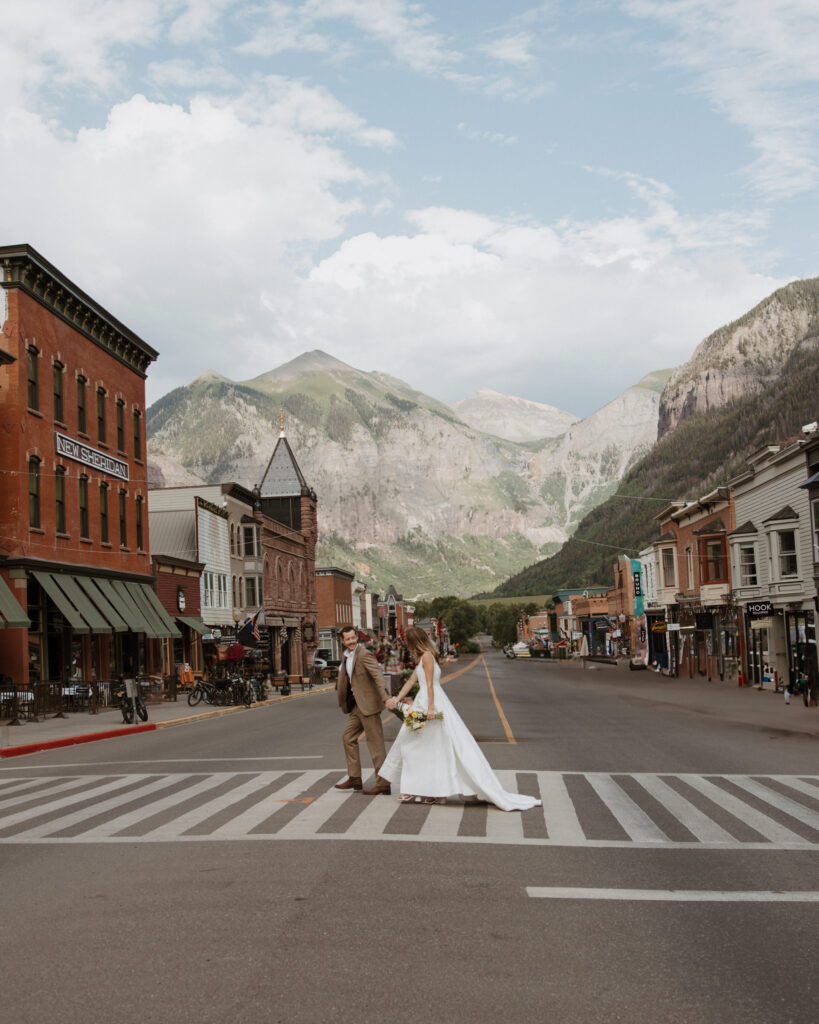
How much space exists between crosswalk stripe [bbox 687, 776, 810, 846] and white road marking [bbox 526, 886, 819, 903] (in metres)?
2.07

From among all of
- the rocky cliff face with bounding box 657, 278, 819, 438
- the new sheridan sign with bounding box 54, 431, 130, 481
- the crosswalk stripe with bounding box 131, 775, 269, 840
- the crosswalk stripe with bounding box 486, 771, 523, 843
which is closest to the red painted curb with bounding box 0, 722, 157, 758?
the crosswalk stripe with bounding box 131, 775, 269, 840

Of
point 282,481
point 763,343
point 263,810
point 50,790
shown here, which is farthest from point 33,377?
point 763,343

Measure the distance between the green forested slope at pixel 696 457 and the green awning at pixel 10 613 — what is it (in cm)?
10521

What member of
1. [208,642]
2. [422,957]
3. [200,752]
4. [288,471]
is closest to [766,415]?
[288,471]

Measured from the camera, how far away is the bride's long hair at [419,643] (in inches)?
437

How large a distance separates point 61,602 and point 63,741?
13070 millimetres

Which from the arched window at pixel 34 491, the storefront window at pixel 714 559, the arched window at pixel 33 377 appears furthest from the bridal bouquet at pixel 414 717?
the storefront window at pixel 714 559

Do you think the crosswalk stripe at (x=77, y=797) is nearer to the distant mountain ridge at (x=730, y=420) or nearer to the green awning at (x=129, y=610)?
the green awning at (x=129, y=610)

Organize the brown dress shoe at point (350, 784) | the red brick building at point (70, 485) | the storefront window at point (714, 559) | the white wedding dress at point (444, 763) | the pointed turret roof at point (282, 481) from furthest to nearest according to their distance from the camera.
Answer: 1. the pointed turret roof at point (282, 481)
2. the storefront window at point (714, 559)
3. the red brick building at point (70, 485)
4. the brown dress shoe at point (350, 784)
5. the white wedding dress at point (444, 763)

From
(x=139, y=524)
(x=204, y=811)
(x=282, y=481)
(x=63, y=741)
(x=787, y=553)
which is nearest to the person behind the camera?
(x=204, y=811)

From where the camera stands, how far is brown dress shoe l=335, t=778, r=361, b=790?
1206 cm

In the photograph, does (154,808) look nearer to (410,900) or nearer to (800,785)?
(410,900)

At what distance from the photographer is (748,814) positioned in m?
10.7

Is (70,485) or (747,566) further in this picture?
(747,566)
